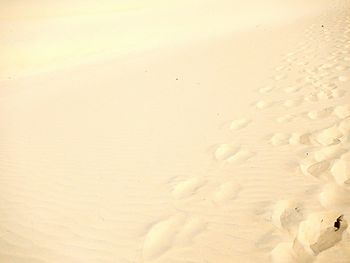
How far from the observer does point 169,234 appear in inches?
98.5

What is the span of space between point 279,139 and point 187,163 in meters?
1.17

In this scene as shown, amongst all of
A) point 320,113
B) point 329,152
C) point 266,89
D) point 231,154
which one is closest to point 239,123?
point 231,154

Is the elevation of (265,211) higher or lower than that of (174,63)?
lower

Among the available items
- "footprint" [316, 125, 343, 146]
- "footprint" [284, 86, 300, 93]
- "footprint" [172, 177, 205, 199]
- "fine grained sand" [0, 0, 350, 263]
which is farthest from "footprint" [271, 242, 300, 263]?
"footprint" [284, 86, 300, 93]

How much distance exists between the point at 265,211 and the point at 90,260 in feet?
4.92

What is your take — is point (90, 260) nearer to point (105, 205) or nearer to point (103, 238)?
point (103, 238)

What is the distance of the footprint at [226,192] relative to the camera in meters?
2.83

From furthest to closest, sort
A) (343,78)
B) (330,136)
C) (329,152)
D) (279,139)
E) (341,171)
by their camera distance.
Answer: (343,78), (279,139), (330,136), (329,152), (341,171)

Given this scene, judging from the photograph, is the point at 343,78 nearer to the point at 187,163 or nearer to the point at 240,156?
the point at 240,156

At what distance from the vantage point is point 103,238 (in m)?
2.57

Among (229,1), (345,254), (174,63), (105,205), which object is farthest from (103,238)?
(229,1)

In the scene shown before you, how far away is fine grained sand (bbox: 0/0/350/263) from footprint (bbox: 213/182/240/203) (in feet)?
0.06

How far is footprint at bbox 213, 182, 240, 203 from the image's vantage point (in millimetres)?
2828

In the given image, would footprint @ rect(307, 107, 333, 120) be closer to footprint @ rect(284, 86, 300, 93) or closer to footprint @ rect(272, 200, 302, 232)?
footprint @ rect(284, 86, 300, 93)
